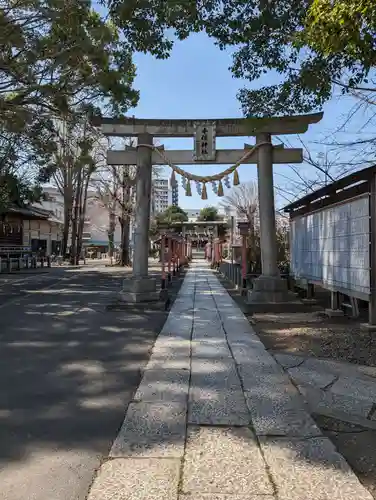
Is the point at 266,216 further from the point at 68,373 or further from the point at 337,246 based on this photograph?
the point at 68,373

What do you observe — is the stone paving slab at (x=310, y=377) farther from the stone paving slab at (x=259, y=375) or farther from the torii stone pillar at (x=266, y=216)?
the torii stone pillar at (x=266, y=216)

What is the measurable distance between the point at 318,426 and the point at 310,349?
8.91 feet

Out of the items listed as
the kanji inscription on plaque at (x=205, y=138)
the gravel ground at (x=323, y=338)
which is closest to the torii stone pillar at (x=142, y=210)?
the kanji inscription on plaque at (x=205, y=138)

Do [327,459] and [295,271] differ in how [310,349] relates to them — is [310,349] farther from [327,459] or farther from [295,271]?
[295,271]

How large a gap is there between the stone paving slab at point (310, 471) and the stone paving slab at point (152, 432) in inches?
27.2

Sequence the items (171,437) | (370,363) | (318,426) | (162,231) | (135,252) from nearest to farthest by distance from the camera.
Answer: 1. (171,437)
2. (318,426)
3. (370,363)
4. (135,252)
5. (162,231)

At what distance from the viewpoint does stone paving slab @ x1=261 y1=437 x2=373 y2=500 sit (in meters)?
2.88

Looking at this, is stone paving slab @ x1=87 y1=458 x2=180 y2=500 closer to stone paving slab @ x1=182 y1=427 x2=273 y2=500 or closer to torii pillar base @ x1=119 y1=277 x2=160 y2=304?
stone paving slab @ x1=182 y1=427 x2=273 y2=500

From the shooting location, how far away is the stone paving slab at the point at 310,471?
2885 mm

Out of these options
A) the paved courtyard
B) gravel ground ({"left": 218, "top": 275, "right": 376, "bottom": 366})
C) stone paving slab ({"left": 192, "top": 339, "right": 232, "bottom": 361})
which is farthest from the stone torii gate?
stone paving slab ({"left": 192, "top": 339, "right": 232, "bottom": 361})

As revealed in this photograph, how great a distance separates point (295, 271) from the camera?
13.7 m

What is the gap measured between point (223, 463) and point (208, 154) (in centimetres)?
927

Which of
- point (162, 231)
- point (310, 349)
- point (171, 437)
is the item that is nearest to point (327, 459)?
point (171, 437)

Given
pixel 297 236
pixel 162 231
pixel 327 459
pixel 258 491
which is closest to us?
pixel 258 491
